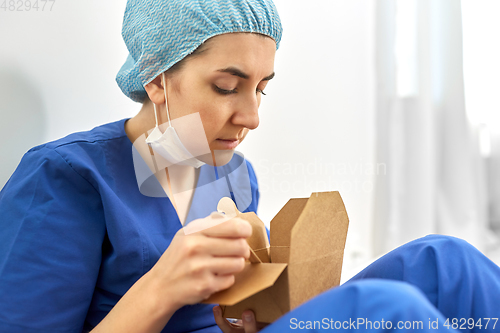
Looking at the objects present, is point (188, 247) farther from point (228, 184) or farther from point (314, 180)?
point (314, 180)

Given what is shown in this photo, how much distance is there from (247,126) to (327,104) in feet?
3.28

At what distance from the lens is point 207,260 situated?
1.55 ft

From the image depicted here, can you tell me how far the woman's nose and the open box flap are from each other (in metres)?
0.28

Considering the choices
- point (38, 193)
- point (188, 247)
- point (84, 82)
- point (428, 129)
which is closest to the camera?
point (188, 247)

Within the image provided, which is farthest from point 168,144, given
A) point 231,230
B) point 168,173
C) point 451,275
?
point 451,275

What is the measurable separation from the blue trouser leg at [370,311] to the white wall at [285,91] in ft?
2.30

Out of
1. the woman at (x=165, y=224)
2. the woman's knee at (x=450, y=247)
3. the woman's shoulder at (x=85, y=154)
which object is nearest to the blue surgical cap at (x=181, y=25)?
the woman at (x=165, y=224)

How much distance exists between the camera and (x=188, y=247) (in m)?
0.48

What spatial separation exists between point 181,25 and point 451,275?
2.01ft

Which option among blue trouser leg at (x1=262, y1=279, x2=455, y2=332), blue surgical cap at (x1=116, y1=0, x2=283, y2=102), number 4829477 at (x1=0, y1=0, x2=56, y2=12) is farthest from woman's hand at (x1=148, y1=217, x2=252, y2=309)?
number 4829477 at (x1=0, y1=0, x2=56, y2=12)

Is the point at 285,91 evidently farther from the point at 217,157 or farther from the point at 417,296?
the point at 417,296

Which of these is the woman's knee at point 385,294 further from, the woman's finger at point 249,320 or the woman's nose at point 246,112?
the woman's nose at point 246,112

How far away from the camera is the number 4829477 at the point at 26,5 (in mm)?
792

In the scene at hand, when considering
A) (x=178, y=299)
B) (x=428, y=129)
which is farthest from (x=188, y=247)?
(x=428, y=129)
